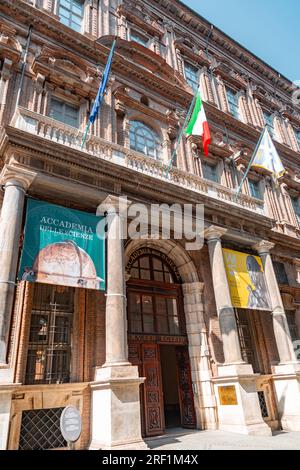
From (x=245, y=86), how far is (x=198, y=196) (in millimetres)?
13498

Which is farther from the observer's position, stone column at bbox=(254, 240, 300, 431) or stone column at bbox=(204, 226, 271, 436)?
stone column at bbox=(254, 240, 300, 431)

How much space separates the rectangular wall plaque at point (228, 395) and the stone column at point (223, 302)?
2.32 ft

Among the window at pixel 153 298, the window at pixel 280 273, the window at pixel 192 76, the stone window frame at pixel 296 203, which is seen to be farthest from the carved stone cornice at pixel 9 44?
the stone window frame at pixel 296 203

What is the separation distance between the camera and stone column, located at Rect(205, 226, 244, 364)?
9664mm

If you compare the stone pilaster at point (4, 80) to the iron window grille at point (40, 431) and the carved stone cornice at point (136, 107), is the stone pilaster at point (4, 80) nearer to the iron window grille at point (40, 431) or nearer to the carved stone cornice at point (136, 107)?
the carved stone cornice at point (136, 107)

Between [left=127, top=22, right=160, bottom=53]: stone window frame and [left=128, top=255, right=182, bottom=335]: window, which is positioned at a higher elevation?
[left=127, top=22, right=160, bottom=53]: stone window frame

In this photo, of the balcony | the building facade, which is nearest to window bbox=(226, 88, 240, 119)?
the building facade

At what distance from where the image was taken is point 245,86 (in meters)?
21.0

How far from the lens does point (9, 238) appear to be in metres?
7.24

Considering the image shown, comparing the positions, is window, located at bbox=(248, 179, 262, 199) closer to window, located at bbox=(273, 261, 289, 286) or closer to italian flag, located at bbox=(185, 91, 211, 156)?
window, located at bbox=(273, 261, 289, 286)

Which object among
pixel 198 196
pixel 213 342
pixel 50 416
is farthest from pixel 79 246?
pixel 213 342

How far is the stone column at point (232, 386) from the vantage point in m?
8.83

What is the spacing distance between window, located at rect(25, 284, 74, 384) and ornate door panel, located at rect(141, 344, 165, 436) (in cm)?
260

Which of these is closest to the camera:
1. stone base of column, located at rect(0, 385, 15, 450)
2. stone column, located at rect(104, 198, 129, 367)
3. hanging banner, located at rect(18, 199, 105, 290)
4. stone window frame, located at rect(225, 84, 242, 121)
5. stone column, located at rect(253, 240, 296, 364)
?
stone base of column, located at rect(0, 385, 15, 450)
